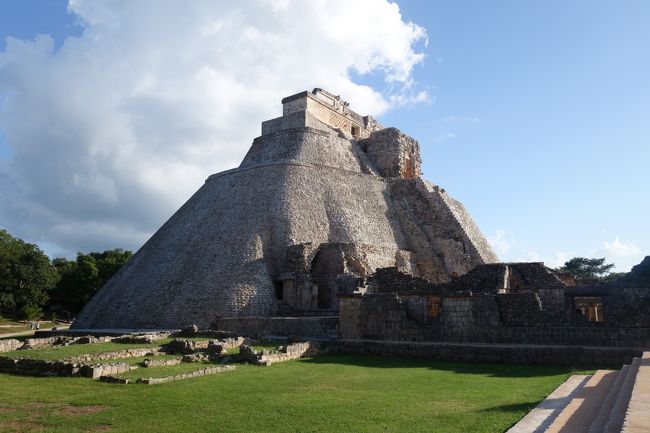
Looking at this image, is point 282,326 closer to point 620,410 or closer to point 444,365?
point 444,365

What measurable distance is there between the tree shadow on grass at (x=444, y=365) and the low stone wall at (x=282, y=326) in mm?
2749

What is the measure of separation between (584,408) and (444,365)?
666 cm

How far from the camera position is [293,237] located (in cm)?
2903

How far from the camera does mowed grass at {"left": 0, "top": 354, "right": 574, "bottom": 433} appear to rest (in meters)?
7.35

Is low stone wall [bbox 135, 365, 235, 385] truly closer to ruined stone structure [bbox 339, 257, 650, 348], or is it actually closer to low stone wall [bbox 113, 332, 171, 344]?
low stone wall [bbox 113, 332, 171, 344]

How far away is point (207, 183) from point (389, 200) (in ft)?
41.6

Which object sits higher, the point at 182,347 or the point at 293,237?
the point at 293,237

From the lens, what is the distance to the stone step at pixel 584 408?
6.25 m

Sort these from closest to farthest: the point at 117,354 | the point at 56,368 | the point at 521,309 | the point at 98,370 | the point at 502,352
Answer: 1. the point at 98,370
2. the point at 56,368
3. the point at 502,352
4. the point at 117,354
5. the point at 521,309

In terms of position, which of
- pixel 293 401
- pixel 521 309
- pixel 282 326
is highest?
pixel 521 309

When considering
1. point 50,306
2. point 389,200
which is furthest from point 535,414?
point 50,306

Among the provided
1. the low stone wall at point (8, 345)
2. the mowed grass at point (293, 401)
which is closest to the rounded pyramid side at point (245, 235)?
the low stone wall at point (8, 345)

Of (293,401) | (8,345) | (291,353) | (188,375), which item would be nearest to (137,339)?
(8,345)

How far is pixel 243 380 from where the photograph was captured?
11305mm
